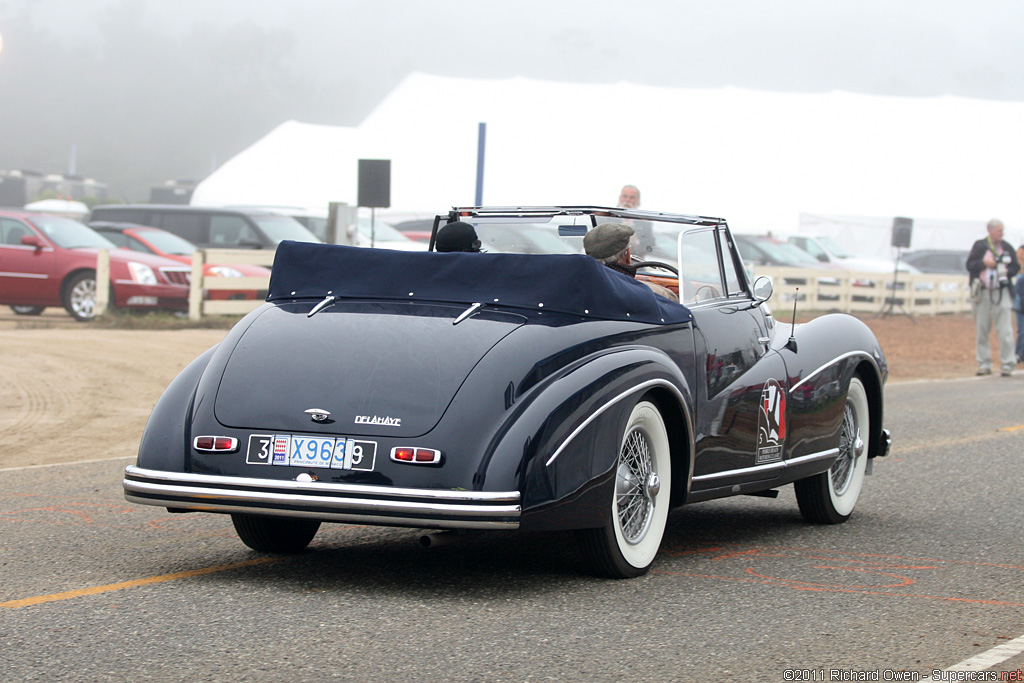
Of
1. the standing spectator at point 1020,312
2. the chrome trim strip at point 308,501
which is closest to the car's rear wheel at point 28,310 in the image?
the standing spectator at point 1020,312

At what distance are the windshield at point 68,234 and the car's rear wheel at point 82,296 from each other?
617mm

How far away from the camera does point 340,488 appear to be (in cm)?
491

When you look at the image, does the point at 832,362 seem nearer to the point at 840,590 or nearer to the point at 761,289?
the point at 761,289

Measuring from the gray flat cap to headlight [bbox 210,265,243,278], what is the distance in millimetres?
15103

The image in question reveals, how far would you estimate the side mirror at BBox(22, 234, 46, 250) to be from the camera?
2050 cm

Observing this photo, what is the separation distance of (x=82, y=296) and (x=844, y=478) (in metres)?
15.5

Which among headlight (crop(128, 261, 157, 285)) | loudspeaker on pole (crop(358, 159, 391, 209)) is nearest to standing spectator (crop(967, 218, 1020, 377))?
loudspeaker on pole (crop(358, 159, 391, 209))

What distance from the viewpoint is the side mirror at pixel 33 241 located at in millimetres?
20500

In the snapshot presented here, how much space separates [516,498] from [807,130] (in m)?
38.8

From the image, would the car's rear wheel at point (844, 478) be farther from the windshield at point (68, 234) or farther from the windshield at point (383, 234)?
the windshield at point (383, 234)

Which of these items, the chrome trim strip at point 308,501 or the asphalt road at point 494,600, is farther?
the chrome trim strip at point 308,501

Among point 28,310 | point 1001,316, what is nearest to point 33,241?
point 28,310

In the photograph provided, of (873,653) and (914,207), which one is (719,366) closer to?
(873,653)

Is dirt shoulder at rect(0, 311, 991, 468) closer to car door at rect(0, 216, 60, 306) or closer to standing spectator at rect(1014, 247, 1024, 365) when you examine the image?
car door at rect(0, 216, 60, 306)
